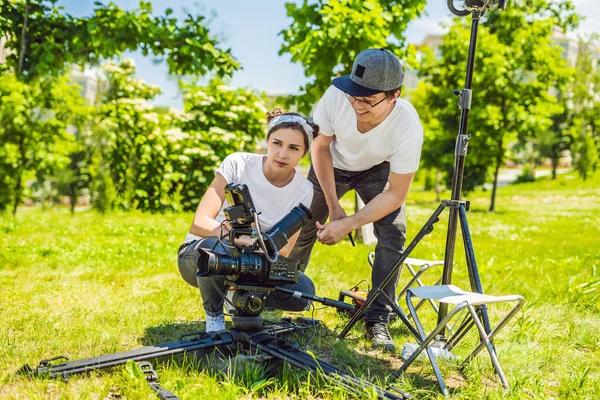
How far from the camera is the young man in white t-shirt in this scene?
3.71 m

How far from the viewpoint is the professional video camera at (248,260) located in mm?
3148

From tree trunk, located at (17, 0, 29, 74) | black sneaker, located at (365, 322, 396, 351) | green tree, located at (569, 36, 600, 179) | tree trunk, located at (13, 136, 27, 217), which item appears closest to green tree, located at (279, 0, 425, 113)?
tree trunk, located at (17, 0, 29, 74)

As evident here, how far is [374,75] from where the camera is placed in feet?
11.9

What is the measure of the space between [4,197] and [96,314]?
8.55 m

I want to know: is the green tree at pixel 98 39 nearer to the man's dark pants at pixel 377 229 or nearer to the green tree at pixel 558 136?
the man's dark pants at pixel 377 229

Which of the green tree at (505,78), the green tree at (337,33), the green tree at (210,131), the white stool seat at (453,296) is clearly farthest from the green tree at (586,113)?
the white stool seat at (453,296)

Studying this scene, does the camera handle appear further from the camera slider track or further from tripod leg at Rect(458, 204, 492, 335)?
tripod leg at Rect(458, 204, 492, 335)

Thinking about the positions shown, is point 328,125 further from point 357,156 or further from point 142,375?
point 142,375

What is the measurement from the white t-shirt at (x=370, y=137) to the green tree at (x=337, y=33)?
3793mm

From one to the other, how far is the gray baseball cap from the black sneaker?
1.62 metres

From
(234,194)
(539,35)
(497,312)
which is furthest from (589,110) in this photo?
(234,194)

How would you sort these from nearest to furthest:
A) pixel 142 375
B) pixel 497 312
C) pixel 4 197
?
1. pixel 142 375
2. pixel 497 312
3. pixel 4 197

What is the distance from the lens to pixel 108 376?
10.2 feet

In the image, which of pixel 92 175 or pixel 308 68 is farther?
pixel 92 175
